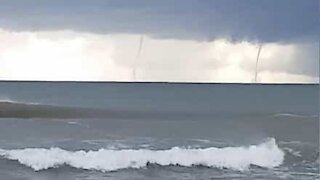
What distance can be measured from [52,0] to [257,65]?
103 cm

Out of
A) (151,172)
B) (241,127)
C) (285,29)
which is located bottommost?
(151,172)

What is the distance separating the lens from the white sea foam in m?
2.87

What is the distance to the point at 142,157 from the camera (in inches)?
114

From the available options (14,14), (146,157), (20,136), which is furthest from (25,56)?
(146,157)

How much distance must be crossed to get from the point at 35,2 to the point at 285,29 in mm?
1204

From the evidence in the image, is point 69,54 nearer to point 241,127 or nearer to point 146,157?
point 146,157

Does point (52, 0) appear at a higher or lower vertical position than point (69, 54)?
higher

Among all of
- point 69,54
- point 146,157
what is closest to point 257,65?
point 146,157

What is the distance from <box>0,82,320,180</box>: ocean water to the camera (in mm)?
2861

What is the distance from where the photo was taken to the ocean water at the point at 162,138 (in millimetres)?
2861

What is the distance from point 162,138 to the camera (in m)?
2.86

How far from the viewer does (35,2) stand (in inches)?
111

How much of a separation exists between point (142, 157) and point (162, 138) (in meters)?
0.14

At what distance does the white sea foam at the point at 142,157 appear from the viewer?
2871 millimetres
